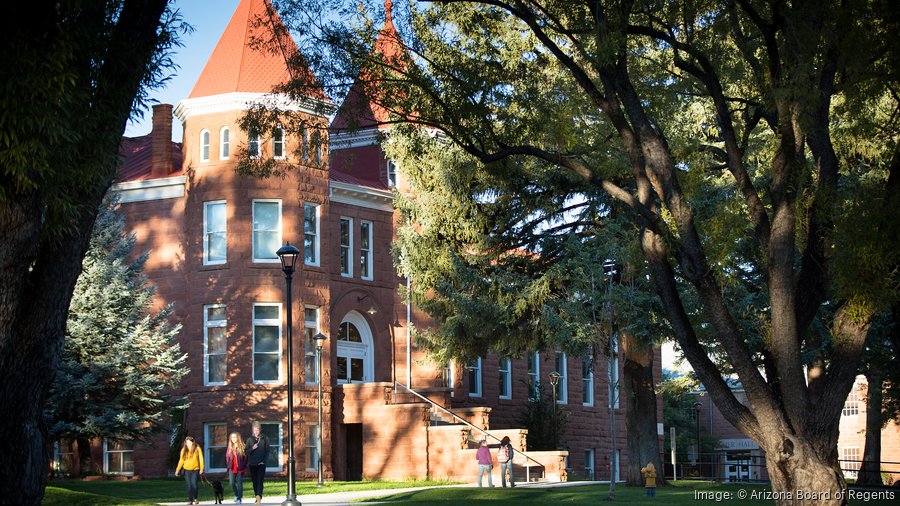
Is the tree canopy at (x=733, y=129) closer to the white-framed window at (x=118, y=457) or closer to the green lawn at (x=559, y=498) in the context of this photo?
the green lawn at (x=559, y=498)

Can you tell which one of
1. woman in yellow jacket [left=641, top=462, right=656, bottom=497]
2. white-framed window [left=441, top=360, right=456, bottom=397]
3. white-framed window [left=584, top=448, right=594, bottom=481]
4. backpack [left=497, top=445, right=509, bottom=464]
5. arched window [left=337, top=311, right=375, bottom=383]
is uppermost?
arched window [left=337, top=311, right=375, bottom=383]

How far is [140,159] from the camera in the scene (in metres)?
44.2

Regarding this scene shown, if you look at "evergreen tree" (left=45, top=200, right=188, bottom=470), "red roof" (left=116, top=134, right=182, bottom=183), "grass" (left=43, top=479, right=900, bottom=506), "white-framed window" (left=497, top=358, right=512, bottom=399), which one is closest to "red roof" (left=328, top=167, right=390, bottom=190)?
"red roof" (left=116, top=134, right=182, bottom=183)

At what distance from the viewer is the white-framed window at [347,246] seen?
41406 mm

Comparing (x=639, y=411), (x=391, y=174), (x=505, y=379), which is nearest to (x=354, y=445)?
(x=505, y=379)

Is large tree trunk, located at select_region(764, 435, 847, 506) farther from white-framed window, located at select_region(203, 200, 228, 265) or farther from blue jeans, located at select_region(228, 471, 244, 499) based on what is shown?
white-framed window, located at select_region(203, 200, 228, 265)

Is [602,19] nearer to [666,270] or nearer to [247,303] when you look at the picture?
[666,270]

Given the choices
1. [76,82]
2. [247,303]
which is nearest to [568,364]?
[247,303]

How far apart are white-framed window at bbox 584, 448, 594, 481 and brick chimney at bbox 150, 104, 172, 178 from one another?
70.9 ft

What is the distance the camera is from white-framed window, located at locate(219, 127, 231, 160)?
38.4m

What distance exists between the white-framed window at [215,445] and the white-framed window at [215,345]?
4.47 feet

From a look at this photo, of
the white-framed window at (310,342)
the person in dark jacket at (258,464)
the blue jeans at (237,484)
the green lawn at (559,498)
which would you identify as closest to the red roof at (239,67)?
the white-framed window at (310,342)

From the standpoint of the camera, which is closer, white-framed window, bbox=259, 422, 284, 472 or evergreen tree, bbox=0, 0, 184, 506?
evergreen tree, bbox=0, 0, 184, 506

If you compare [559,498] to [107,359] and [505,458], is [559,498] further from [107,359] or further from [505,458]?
[107,359]
